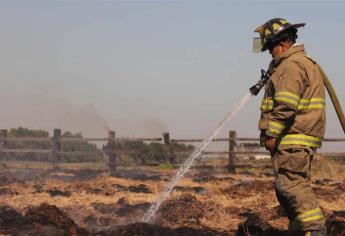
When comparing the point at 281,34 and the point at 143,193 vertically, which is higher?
the point at 281,34

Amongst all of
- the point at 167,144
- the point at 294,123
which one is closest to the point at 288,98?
the point at 294,123

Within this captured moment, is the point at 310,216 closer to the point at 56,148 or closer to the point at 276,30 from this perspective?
the point at 276,30

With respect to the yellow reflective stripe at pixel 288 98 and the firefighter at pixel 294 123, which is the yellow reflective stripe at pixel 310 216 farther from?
the yellow reflective stripe at pixel 288 98

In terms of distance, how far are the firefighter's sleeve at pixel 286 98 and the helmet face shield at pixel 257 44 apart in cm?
43

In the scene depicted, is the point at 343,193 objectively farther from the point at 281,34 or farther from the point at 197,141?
the point at 197,141

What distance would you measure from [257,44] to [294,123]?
897 mm

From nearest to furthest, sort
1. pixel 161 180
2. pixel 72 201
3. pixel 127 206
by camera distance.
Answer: pixel 127 206 < pixel 72 201 < pixel 161 180

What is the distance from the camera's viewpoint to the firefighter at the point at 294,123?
15.5 ft

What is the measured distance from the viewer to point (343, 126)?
5.36 meters

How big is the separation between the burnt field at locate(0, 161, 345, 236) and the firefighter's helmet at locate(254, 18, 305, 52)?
238 centimetres

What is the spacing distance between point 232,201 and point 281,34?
5676 mm

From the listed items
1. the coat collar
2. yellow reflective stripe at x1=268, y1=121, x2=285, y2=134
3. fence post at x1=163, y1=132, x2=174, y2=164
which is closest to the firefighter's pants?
yellow reflective stripe at x1=268, y1=121, x2=285, y2=134

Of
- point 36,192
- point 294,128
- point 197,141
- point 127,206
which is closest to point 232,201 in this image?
point 127,206

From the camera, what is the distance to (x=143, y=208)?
906 centimetres
